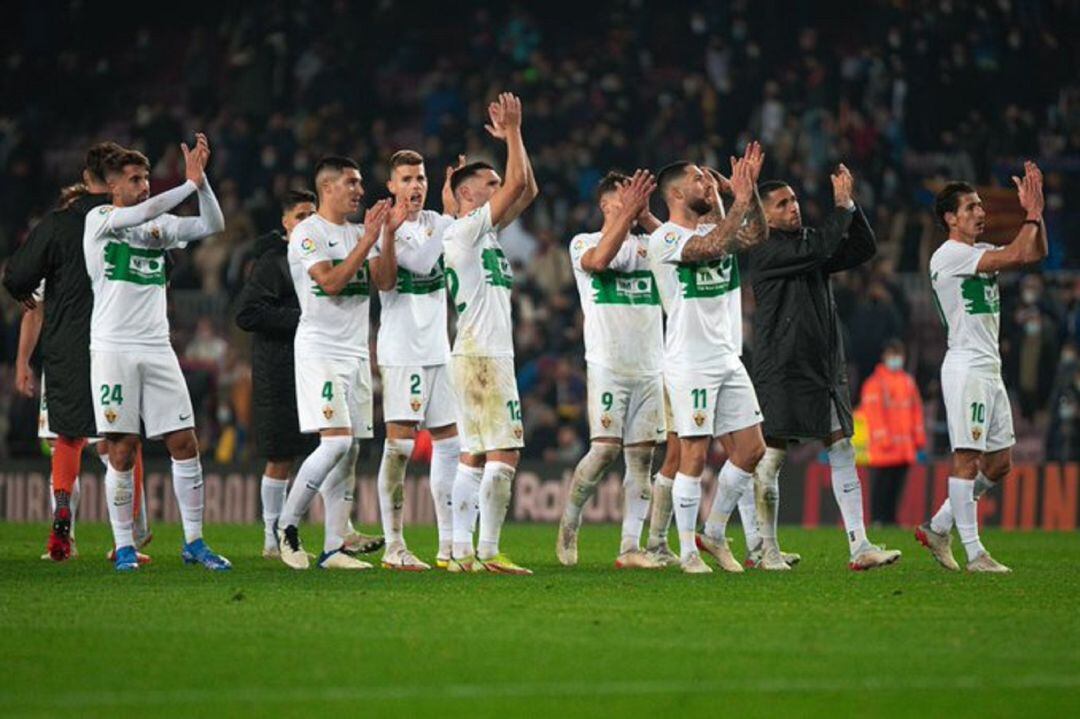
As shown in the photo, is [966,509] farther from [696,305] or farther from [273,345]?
[273,345]

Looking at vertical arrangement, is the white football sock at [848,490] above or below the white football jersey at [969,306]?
below

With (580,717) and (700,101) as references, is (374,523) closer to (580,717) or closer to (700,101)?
(700,101)

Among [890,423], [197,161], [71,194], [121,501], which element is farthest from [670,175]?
[890,423]

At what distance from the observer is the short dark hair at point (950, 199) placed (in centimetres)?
1376

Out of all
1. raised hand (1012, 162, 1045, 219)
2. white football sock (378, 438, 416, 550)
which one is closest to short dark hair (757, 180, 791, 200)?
raised hand (1012, 162, 1045, 219)

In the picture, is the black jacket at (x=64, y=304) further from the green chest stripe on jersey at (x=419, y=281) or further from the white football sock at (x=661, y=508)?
the white football sock at (x=661, y=508)

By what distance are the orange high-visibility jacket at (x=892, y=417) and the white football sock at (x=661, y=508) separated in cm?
893

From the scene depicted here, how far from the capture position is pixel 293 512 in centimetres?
1338

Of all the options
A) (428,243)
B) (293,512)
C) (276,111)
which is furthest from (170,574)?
(276,111)

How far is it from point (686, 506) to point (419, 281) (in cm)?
247

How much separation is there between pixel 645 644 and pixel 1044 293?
1787 centimetres

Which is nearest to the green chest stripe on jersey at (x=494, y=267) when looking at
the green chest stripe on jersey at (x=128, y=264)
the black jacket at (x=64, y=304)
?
the green chest stripe on jersey at (x=128, y=264)

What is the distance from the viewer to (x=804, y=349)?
1372 centimetres

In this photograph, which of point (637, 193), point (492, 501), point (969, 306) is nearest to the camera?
point (637, 193)
